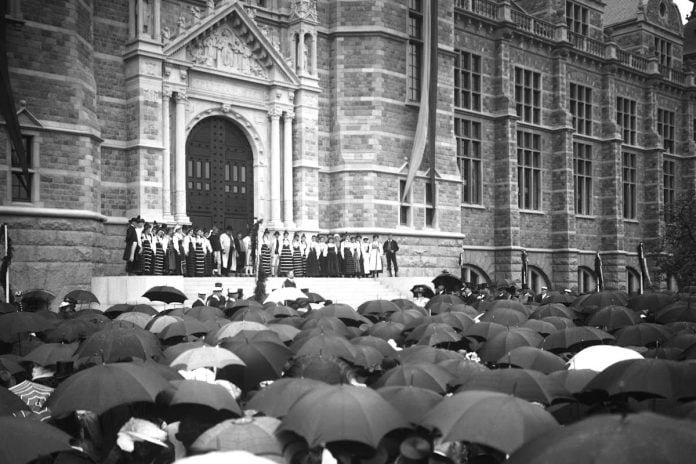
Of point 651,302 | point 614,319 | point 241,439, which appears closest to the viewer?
point 241,439

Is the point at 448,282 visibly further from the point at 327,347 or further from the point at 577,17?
the point at 577,17

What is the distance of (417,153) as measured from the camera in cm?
2653

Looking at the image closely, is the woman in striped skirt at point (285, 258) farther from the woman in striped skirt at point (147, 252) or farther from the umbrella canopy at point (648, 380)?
the umbrella canopy at point (648, 380)

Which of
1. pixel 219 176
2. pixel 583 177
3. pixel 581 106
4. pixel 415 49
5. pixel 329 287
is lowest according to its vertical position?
pixel 329 287

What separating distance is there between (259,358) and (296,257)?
52.4ft

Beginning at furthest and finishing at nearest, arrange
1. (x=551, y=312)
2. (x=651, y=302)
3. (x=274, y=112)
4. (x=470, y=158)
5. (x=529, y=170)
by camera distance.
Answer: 1. (x=529, y=170)
2. (x=470, y=158)
3. (x=274, y=112)
4. (x=651, y=302)
5. (x=551, y=312)

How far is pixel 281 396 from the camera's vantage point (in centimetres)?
599

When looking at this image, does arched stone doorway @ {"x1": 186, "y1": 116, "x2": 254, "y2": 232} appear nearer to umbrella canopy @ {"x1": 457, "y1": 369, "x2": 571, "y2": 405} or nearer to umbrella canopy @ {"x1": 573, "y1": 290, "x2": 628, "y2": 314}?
umbrella canopy @ {"x1": 573, "y1": 290, "x2": 628, "y2": 314}

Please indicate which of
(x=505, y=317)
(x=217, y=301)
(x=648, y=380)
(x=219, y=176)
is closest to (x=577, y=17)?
(x=219, y=176)

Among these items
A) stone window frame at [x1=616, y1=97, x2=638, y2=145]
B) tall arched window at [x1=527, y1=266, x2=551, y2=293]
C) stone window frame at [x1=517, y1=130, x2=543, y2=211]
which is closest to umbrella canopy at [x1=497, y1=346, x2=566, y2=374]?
stone window frame at [x1=517, y1=130, x2=543, y2=211]

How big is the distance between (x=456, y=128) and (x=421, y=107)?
193 inches

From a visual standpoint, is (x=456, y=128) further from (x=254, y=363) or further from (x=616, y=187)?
(x=254, y=363)

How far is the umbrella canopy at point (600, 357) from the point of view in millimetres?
7625

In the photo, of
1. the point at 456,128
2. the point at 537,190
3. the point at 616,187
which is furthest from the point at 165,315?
the point at 616,187
